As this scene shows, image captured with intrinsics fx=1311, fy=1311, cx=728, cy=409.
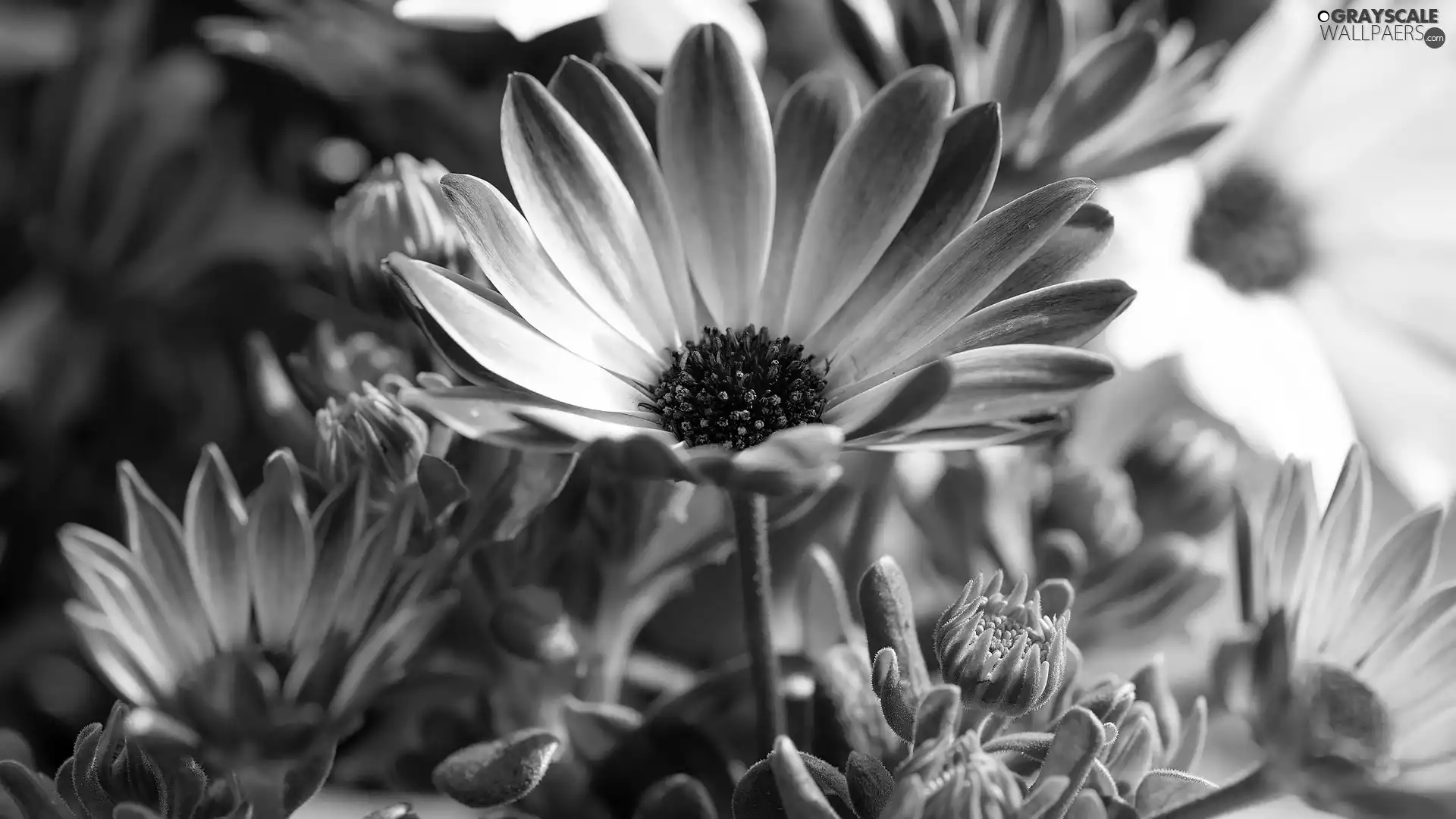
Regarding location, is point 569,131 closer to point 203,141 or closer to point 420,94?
point 420,94

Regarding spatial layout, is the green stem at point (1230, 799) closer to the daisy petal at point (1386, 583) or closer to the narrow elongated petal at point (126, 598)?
the daisy petal at point (1386, 583)

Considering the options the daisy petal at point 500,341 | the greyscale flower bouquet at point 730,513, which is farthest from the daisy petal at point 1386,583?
the daisy petal at point 500,341

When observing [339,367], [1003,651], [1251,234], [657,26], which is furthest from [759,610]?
[1251,234]

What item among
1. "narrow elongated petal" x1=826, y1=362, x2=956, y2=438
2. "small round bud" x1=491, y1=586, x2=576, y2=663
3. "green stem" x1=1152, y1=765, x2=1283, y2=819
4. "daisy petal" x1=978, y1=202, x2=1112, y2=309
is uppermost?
"daisy petal" x1=978, y1=202, x2=1112, y2=309

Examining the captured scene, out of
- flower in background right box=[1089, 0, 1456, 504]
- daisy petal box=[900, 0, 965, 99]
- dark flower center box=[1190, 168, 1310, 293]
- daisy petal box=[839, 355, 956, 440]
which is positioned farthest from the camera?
dark flower center box=[1190, 168, 1310, 293]

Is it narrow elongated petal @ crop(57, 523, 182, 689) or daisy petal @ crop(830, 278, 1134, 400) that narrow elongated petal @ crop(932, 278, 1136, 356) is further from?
narrow elongated petal @ crop(57, 523, 182, 689)

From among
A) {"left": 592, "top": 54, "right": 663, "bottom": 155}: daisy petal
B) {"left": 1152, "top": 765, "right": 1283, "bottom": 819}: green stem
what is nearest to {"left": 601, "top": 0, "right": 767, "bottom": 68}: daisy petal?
{"left": 592, "top": 54, "right": 663, "bottom": 155}: daisy petal
